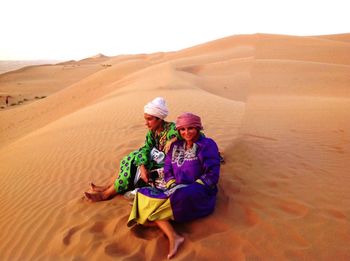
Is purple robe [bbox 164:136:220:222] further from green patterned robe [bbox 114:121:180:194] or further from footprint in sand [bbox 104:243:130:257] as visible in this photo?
footprint in sand [bbox 104:243:130:257]

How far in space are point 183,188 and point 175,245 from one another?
22.3 inches

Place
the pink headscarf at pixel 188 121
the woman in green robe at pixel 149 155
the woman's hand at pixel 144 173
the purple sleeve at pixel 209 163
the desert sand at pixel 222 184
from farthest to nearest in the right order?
the woman in green robe at pixel 149 155, the woman's hand at pixel 144 173, the pink headscarf at pixel 188 121, the purple sleeve at pixel 209 163, the desert sand at pixel 222 184

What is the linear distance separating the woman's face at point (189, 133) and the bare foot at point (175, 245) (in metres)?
1.08

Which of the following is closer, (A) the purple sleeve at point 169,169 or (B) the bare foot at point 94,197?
(A) the purple sleeve at point 169,169

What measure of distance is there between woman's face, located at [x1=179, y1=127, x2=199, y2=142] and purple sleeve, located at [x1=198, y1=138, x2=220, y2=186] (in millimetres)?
153

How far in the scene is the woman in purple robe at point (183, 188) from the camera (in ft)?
11.2

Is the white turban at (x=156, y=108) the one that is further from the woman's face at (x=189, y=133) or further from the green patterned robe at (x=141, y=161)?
the woman's face at (x=189, y=133)

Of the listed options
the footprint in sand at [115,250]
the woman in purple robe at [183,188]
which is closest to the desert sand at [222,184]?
the footprint in sand at [115,250]

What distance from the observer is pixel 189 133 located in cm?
371

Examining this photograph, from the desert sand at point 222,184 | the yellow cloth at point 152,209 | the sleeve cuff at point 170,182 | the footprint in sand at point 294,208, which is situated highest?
the sleeve cuff at point 170,182

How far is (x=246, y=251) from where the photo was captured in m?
3.16

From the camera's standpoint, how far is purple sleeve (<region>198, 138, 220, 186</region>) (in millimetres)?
3543

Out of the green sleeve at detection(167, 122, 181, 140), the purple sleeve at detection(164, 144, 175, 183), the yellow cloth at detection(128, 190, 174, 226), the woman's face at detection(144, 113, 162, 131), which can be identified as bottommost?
the yellow cloth at detection(128, 190, 174, 226)

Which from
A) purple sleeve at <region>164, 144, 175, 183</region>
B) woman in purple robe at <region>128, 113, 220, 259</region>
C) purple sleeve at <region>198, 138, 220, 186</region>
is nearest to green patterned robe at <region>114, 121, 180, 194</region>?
purple sleeve at <region>164, 144, 175, 183</region>
